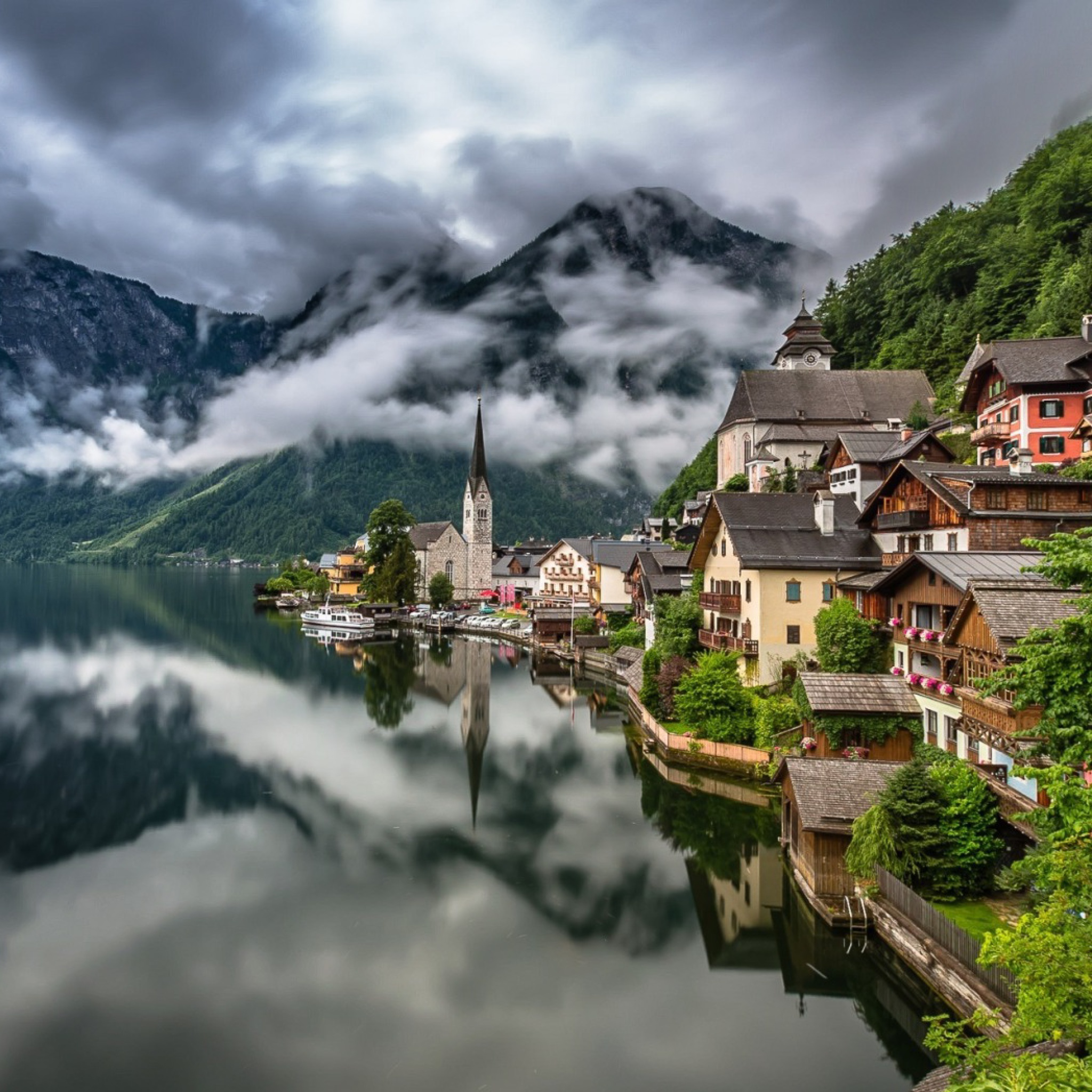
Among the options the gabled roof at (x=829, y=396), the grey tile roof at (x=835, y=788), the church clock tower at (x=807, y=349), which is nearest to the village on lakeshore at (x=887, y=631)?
the grey tile roof at (x=835, y=788)

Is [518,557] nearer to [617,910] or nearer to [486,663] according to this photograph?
[486,663]

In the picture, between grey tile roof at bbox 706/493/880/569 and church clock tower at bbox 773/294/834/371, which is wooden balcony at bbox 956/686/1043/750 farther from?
church clock tower at bbox 773/294/834/371

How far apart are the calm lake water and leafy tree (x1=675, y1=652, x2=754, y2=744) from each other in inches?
94.5

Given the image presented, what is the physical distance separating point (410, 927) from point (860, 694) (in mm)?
15603

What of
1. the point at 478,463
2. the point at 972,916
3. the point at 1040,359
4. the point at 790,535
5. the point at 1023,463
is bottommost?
the point at 972,916

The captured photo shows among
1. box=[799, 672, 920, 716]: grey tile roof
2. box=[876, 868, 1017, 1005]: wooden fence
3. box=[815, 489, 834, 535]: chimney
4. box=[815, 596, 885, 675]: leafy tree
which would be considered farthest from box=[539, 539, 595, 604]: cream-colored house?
box=[876, 868, 1017, 1005]: wooden fence

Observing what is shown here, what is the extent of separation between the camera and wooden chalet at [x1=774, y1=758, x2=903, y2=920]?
1925 centimetres

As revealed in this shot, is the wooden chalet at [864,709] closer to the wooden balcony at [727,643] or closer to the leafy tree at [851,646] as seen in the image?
the leafy tree at [851,646]

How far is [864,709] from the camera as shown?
993 inches

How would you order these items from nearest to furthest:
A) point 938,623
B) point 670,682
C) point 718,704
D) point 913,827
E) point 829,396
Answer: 1. point 913,827
2. point 938,623
3. point 718,704
4. point 670,682
5. point 829,396

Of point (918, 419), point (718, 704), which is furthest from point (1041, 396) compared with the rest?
point (718, 704)

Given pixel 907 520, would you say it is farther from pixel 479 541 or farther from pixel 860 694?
pixel 479 541

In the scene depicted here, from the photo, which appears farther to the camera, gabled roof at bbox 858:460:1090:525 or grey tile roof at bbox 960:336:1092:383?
grey tile roof at bbox 960:336:1092:383

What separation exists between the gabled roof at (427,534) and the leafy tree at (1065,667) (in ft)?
359
